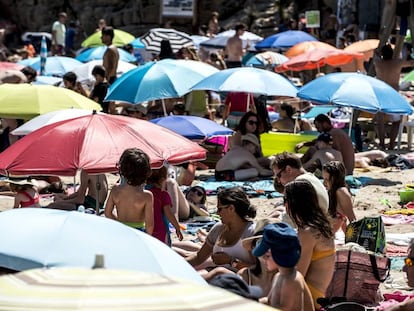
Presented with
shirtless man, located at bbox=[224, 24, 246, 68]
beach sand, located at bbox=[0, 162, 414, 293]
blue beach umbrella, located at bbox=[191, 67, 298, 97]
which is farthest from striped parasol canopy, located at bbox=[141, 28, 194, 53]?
beach sand, located at bbox=[0, 162, 414, 293]

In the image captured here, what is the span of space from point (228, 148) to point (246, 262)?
6955 mm

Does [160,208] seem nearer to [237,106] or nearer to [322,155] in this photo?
[322,155]

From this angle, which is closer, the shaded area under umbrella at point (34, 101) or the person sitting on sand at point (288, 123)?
the shaded area under umbrella at point (34, 101)

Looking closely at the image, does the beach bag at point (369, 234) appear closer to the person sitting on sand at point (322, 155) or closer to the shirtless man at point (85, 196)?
the shirtless man at point (85, 196)

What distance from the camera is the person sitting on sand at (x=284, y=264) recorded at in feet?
17.0

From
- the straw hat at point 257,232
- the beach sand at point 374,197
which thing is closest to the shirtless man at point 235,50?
the beach sand at point 374,197

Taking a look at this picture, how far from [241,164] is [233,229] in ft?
21.1

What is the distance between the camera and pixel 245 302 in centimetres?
362

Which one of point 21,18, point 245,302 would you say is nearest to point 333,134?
point 245,302

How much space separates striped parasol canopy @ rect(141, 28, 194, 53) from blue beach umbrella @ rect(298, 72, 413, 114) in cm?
1022

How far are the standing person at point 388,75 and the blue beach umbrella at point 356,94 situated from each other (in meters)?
2.72

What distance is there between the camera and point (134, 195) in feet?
24.6

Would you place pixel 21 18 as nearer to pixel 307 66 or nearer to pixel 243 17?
pixel 243 17

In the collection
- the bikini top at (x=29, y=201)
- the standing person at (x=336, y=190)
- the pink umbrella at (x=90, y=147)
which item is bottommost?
the bikini top at (x=29, y=201)
